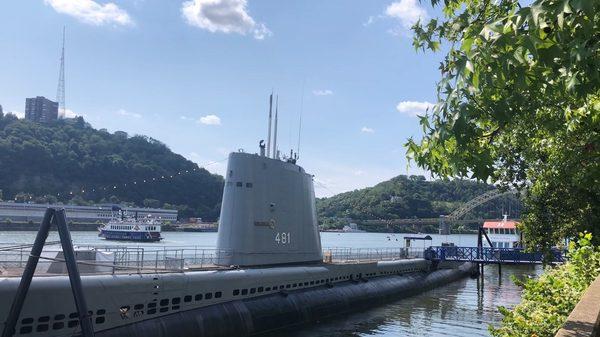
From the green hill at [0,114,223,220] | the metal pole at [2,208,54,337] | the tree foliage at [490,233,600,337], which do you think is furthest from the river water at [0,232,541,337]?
the green hill at [0,114,223,220]

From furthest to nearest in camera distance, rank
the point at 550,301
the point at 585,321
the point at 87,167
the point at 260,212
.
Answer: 1. the point at 87,167
2. the point at 260,212
3. the point at 550,301
4. the point at 585,321

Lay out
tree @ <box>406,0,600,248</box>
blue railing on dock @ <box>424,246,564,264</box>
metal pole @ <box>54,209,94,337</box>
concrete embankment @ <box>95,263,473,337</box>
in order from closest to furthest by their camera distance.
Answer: tree @ <box>406,0,600,248</box>
metal pole @ <box>54,209,94,337</box>
concrete embankment @ <box>95,263,473,337</box>
blue railing on dock @ <box>424,246,564,264</box>

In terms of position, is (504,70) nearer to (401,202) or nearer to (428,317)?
(428,317)

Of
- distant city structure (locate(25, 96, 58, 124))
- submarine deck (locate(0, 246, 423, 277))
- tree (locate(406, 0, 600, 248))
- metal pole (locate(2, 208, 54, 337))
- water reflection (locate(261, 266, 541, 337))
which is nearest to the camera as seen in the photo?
tree (locate(406, 0, 600, 248))

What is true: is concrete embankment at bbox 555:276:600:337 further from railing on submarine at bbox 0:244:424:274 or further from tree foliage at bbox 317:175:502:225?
tree foliage at bbox 317:175:502:225

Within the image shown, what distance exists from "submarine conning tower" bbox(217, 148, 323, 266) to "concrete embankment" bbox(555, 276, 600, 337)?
1478 cm

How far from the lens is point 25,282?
10133 millimetres

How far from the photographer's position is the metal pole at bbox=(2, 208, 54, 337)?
9906 millimetres

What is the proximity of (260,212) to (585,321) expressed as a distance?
1572 cm

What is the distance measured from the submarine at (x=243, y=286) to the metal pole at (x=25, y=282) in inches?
37.5

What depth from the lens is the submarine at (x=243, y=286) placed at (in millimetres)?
11945

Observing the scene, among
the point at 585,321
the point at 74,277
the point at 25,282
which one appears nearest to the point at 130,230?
the point at 25,282

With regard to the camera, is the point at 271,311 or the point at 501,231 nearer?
the point at 271,311

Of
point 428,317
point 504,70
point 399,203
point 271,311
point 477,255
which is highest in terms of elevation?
point 399,203
